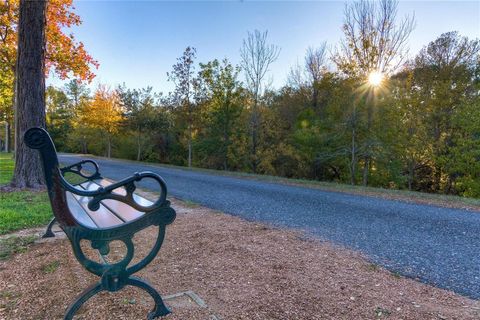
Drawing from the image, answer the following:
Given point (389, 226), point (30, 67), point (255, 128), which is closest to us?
point (389, 226)

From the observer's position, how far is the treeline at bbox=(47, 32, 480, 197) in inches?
543

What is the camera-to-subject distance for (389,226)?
183 inches

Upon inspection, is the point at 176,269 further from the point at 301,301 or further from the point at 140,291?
the point at 301,301

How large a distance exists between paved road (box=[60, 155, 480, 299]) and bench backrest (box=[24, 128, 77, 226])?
9.22 feet

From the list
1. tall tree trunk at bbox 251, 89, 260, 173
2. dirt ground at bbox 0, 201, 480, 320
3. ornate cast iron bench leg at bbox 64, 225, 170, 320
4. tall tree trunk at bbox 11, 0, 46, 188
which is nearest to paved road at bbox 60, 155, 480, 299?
dirt ground at bbox 0, 201, 480, 320

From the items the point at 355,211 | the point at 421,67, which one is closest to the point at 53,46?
the point at 355,211

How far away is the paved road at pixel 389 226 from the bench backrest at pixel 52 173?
2.81 m

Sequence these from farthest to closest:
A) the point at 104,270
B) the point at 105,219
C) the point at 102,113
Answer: the point at 102,113 < the point at 105,219 < the point at 104,270

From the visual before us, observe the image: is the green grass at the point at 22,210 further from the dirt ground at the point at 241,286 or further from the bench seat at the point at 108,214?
the bench seat at the point at 108,214

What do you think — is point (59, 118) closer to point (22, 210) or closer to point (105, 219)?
point (22, 210)

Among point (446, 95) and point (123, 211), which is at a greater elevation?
point (446, 95)

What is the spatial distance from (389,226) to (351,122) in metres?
9.48

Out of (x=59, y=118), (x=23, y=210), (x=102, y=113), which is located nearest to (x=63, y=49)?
(x=23, y=210)

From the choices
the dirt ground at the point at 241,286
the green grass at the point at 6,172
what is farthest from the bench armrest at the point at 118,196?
the green grass at the point at 6,172
